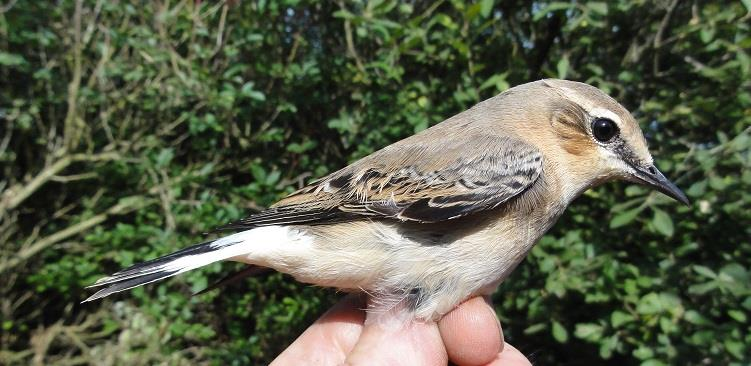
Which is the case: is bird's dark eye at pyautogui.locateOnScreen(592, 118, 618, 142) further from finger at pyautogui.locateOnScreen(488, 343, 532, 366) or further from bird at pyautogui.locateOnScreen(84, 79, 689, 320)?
finger at pyautogui.locateOnScreen(488, 343, 532, 366)

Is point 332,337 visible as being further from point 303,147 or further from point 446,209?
point 303,147

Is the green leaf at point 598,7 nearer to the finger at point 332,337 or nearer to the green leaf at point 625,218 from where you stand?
the green leaf at point 625,218

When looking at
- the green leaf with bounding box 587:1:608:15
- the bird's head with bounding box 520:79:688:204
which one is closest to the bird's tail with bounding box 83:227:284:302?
the bird's head with bounding box 520:79:688:204

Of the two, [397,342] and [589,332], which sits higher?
[397,342]

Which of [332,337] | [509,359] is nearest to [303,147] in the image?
[332,337]

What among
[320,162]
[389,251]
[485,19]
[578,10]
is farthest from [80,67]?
[578,10]

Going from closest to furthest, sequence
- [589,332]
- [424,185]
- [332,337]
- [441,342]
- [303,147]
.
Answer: [424,185]
[441,342]
[332,337]
[589,332]
[303,147]

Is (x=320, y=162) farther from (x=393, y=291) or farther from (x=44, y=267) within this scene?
(x=44, y=267)
